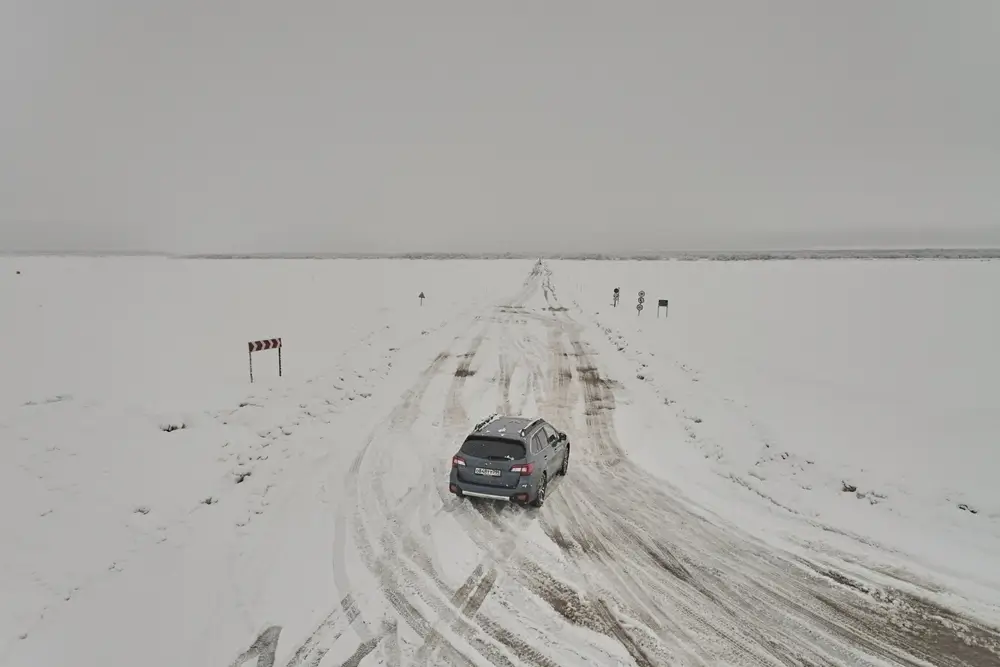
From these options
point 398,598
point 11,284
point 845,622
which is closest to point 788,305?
point 845,622

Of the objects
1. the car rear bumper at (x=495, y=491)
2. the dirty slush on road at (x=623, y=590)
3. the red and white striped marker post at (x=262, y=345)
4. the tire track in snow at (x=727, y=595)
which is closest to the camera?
the dirty slush on road at (x=623, y=590)

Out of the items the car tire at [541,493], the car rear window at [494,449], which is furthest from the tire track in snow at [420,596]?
the car tire at [541,493]

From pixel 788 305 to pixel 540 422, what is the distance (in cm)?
3338

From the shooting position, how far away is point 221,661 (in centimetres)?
625

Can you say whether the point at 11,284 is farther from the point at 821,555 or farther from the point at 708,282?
the point at 708,282

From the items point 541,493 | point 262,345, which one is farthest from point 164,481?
point 262,345

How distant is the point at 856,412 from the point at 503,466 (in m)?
11.2

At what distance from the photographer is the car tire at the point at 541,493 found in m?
10.5

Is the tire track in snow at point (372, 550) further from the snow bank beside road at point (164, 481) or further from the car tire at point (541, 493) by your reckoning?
the car tire at point (541, 493)

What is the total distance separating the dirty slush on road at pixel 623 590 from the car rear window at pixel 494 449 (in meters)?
1.02

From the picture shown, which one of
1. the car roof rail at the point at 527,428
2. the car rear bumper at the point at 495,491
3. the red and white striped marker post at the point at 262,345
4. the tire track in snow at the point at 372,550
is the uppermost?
the red and white striped marker post at the point at 262,345

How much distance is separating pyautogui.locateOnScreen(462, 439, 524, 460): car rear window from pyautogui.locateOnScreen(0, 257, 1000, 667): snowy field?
41.0 inches

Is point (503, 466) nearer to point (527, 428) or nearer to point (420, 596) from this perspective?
point (527, 428)

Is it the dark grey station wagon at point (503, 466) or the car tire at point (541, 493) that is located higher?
the dark grey station wagon at point (503, 466)
